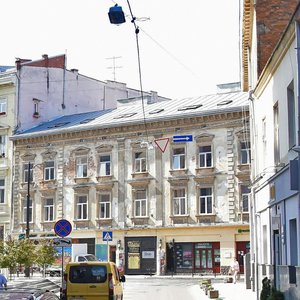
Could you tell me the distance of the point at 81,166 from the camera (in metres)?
51.9

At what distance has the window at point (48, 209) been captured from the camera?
5306 cm

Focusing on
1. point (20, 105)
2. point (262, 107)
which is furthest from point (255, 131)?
point (20, 105)

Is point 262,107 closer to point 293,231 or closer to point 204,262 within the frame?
point 293,231

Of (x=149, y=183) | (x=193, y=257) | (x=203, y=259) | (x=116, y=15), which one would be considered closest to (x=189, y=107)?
(x=149, y=183)

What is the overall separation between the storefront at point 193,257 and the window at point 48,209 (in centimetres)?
1040

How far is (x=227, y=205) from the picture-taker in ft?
149

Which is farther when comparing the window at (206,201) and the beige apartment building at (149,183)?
the window at (206,201)

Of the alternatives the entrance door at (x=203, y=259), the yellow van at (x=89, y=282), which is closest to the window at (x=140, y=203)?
the entrance door at (x=203, y=259)

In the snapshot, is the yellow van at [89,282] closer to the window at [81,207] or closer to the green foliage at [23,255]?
the green foliage at [23,255]

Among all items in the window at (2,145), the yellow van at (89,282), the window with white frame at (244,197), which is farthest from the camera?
the window at (2,145)

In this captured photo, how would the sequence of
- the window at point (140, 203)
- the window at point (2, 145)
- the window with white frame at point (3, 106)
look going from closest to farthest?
1. the window at point (140, 203)
2. the window at point (2, 145)
3. the window with white frame at point (3, 106)

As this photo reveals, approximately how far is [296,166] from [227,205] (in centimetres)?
3231

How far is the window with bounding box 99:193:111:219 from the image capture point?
50.3 m

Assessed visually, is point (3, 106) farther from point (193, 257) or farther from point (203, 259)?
point (203, 259)
